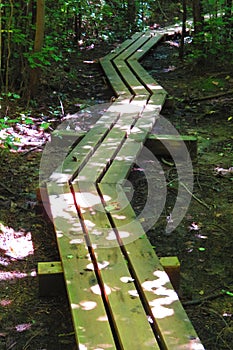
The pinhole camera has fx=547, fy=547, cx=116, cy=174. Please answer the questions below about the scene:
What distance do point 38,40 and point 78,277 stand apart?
461cm

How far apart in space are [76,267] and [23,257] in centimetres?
77

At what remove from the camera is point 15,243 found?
13.8 feet

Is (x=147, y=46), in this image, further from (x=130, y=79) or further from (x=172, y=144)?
(x=172, y=144)

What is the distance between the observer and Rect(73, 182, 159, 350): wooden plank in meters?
2.76

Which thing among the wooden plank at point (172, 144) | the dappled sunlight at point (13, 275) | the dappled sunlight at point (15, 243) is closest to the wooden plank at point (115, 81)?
the wooden plank at point (172, 144)

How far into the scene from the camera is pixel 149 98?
764 cm

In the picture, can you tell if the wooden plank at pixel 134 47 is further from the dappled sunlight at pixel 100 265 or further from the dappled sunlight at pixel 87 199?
the dappled sunlight at pixel 100 265

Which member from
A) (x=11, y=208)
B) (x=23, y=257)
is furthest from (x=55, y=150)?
(x=23, y=257)

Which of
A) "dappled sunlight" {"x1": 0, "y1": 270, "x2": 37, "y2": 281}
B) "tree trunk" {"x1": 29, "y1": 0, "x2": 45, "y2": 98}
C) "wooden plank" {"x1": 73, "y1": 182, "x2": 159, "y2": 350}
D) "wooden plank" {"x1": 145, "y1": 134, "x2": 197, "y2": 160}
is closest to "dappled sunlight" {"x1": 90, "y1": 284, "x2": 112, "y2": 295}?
"wooden plank" {"x1": 73, "y1": 182, "x2": 159, "y2": 350}

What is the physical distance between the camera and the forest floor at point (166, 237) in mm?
3348

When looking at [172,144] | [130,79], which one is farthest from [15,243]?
[130,79]

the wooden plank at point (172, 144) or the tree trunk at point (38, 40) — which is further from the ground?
the tree trunk at point (38, 40)

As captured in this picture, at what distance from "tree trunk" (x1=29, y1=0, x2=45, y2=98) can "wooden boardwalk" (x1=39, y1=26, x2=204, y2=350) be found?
1.64m

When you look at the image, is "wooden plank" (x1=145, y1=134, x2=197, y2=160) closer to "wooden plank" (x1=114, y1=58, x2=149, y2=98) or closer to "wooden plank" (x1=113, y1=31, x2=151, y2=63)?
"wooden plank" (x1=114, y1=58, x2=149, y2=98)
